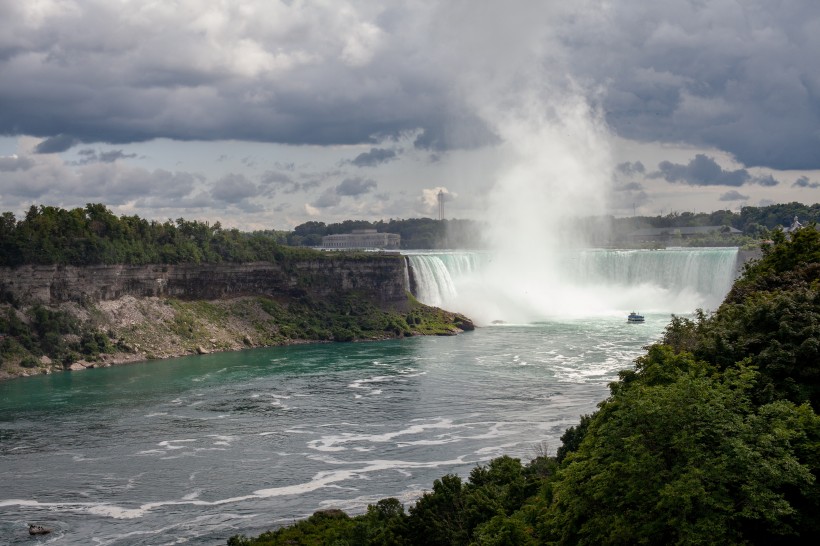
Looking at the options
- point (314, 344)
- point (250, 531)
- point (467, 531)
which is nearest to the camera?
point (467, 531)

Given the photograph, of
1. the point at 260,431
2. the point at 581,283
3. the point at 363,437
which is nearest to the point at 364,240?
the point at 581,283

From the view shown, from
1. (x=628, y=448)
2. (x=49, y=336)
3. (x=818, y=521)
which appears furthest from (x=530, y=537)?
(x=49, y=336)

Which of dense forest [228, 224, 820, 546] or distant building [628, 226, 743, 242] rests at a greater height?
distant building [628, 226, 743, 242]

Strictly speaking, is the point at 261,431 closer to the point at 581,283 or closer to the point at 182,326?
the point at 182,326

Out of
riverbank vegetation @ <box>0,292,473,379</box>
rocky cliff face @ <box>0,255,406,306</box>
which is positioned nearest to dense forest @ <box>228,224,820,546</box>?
riverbank vegetation @ <box>0,292,473,379</box>

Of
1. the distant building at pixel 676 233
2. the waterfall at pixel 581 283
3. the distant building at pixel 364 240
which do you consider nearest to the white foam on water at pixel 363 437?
the waterfall at pixel 581 283

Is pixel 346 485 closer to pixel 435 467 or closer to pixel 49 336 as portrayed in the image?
pixel 435 467

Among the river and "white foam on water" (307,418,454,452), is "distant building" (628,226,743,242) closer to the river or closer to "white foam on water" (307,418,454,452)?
the river
